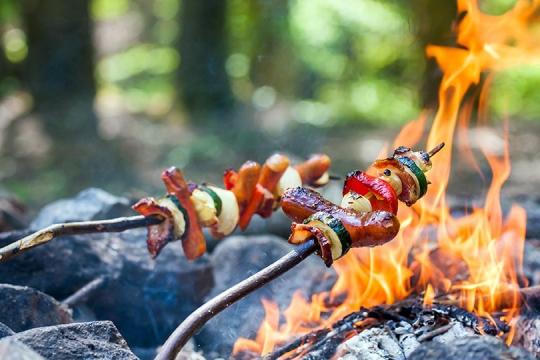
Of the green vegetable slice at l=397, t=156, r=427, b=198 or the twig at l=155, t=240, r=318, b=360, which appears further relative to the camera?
the green vegetable slice at l=397, t=156, r=427, b=198

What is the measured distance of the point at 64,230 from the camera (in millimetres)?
3002

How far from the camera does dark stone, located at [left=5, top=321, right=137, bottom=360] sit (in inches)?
105

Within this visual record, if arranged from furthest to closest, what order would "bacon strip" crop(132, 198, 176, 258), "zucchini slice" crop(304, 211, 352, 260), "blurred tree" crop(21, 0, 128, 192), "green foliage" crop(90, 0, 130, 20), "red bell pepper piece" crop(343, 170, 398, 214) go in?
"green foliage" crop(90, 0, 130, 20) → "blurred tree" crop(21, 0, 128, 192) → "bacon strip" crop(132, 198, 176, 258) → "red bell pepper piece" crop(343, 170, 398, 214) → "zucchini slice" crop(304, 211, 352, 260)

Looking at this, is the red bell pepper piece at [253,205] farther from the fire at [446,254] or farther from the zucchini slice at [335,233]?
the zucchini slice at [335,233]

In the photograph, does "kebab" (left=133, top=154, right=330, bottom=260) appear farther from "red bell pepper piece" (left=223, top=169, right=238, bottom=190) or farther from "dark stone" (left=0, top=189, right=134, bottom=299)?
"dark stone" (left=0, top=189, right=134, bottom=299)

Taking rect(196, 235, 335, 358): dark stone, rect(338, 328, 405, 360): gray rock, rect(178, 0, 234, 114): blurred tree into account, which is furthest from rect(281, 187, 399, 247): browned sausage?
rect(178, 0, 234, 114): blurred tree

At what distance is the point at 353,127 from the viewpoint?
11719 millimetres

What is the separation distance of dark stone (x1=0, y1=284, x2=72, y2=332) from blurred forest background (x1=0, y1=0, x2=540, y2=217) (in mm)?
5217

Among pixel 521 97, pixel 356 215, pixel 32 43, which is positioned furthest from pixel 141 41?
pixel 356 215

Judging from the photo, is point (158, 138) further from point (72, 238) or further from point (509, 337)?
point (509, 337)

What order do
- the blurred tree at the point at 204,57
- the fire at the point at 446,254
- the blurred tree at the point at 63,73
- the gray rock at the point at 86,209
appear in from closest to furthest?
the fire at the point at 446,254
the gray rock at the point at 86,209
the blurred tree at the point at 63,73
the blurred tree at the point at 204,57

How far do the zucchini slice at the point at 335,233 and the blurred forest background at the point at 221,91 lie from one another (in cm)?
597

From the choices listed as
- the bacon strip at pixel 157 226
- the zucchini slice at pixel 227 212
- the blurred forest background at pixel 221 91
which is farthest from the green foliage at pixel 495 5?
the bacon strip at pixel 157 226

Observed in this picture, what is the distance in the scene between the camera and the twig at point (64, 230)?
9.33 feet
